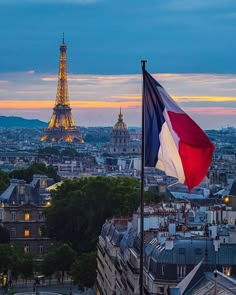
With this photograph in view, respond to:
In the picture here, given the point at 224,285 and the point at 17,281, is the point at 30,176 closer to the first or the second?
the point at 17,281

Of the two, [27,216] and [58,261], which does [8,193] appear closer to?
[27,216]

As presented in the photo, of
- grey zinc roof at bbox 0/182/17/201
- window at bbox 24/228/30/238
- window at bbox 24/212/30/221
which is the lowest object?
window at bbox 24/228/30/238

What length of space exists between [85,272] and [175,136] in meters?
45.1

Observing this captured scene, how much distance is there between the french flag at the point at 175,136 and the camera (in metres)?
20.0

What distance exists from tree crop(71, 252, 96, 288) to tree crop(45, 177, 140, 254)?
14184 mm

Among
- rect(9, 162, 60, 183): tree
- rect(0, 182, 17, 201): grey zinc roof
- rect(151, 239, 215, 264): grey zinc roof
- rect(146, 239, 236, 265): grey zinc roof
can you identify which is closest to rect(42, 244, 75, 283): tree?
rect(0, 182, 17, 201): grey zinc roof

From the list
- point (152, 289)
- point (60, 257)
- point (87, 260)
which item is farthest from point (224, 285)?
point (60, 257)

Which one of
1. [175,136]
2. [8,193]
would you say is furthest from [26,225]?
[175,136]

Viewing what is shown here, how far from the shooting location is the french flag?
20016 millimetres

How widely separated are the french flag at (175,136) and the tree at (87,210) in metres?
59.2

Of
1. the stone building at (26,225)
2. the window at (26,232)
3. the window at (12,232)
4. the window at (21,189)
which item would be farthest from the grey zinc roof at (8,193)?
the window at (26,232)

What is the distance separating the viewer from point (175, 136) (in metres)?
20.0

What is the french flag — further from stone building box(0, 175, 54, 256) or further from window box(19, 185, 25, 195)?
window box(19, 185, 25, 195)

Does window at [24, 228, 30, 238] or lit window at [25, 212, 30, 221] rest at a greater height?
lit window at [25, 212, 30, 221]
